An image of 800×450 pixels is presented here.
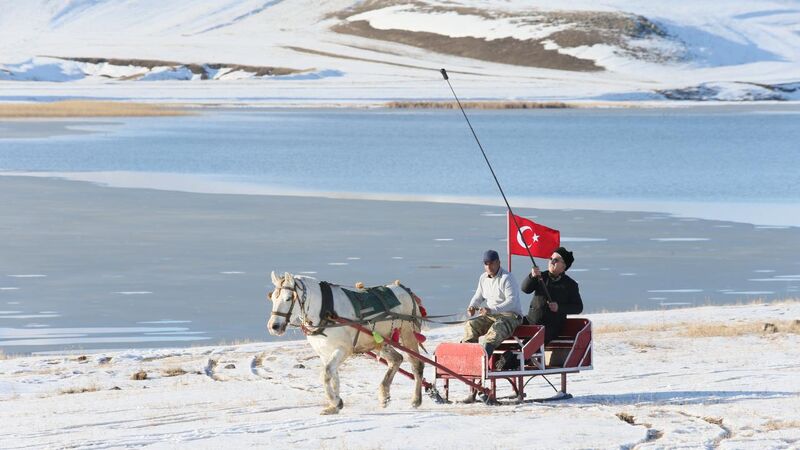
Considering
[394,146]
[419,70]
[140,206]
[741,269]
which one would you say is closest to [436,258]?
[741,269]

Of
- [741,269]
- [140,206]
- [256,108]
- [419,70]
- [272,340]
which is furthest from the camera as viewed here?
[419,70]

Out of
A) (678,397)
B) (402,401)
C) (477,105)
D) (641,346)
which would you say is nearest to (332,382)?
(402,401)

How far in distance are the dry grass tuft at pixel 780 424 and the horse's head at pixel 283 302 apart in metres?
3.98

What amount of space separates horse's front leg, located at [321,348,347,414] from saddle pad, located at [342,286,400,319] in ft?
1.33

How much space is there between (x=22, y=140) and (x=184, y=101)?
64.9 meters

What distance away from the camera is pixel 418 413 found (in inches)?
514

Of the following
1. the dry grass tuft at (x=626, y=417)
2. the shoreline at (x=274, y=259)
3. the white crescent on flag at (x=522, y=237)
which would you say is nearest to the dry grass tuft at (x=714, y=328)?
the shoreline at (x=274, y=259)

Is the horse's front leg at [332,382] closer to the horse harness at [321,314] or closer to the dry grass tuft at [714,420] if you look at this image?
the horse harness at [321,314]

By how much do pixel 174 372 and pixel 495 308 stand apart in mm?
3981

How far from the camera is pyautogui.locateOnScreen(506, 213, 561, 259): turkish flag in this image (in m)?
14.6

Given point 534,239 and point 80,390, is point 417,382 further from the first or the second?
point 80,390

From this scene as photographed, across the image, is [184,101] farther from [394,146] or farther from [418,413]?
[418,413]

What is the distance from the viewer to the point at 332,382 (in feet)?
42.6

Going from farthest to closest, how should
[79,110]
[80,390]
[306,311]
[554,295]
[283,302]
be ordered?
[79,110], [80,390], [554,295], [306,311], [283,302]
